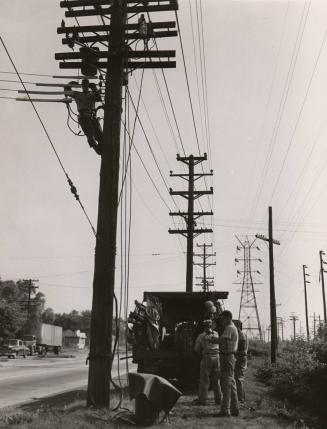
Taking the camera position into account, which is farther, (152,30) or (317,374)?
(317,374)

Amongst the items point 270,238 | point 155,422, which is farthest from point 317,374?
point 270,238

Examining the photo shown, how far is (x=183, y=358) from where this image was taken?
13.3 meters

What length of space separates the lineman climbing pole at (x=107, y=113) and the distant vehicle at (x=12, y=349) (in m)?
38.7

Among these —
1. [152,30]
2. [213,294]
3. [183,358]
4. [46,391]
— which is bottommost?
[46,391]

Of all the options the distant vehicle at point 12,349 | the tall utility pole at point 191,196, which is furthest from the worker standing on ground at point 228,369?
the distant vehicle at point 12,349

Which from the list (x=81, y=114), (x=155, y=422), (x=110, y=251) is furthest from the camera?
(x=81, y=114)

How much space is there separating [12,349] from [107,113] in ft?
133

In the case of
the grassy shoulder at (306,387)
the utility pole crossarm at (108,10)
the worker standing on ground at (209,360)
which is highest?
the utility pole crossarm at (108,10)

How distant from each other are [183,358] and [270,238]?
803 inches

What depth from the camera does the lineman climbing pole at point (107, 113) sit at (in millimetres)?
9141

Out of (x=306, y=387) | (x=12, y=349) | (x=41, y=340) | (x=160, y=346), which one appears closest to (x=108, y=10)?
(x=160, y=346)

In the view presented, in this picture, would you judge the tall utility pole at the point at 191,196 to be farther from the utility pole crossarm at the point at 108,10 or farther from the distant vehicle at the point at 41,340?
the distant vehicle at the point at 41,340

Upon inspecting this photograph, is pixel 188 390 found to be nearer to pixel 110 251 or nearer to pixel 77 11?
pixel 110 251

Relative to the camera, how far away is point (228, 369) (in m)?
9.31
